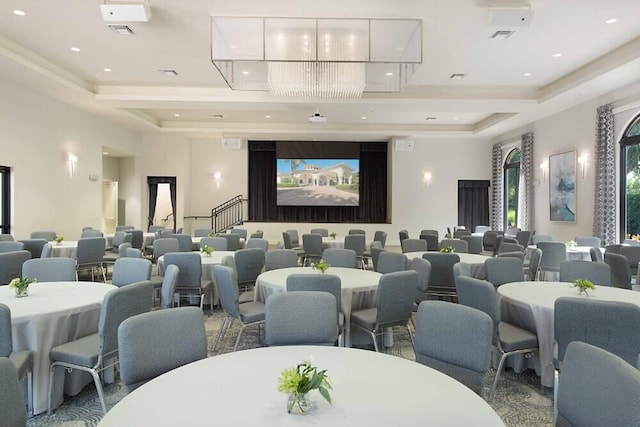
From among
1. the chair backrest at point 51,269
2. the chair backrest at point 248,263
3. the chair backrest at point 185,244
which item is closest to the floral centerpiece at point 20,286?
the chair backrest at point 51,269

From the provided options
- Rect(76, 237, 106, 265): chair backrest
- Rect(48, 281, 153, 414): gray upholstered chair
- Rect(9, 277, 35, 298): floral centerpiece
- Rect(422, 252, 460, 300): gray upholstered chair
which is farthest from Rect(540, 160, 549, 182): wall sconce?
Rect(9, 277, 35, 298): floral centerpiece

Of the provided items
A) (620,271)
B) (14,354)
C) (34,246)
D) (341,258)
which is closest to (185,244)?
(34,246)

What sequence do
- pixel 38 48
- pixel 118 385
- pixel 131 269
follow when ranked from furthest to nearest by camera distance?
pixel 38 48
pixel 131 269
pixel 118 385

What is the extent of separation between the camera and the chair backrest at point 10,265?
488 centimetres

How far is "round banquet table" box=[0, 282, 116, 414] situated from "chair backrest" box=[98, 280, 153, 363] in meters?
0.37

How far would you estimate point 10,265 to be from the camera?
4984mm

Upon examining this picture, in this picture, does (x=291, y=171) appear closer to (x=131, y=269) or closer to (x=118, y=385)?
(x=131, y=269)

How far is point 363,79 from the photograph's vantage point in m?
6.56

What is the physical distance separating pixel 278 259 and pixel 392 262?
1528mm

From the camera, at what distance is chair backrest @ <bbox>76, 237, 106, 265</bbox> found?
22.5 feet

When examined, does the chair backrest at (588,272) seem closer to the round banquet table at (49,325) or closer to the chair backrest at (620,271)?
the chair backrest at (620,271)

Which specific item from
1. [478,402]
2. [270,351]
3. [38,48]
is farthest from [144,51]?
[478,402]

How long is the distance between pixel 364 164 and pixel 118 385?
12.8 meters

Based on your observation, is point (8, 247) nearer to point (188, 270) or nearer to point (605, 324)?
point (188, 270)
